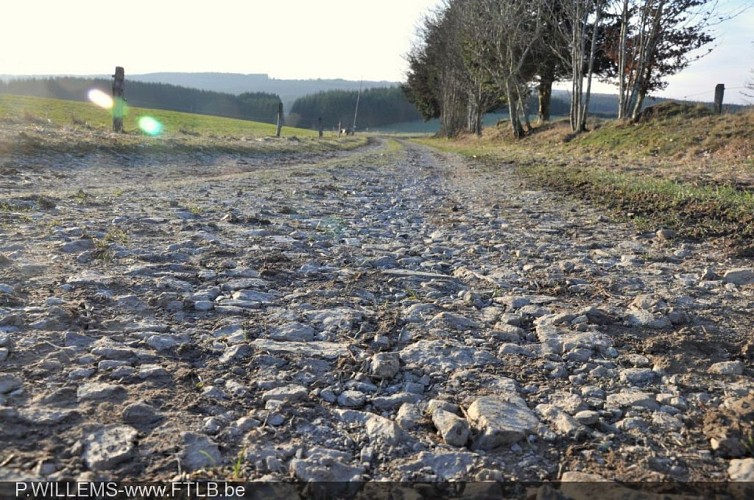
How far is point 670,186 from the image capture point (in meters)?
7.99

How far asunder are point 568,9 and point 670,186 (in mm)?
19576

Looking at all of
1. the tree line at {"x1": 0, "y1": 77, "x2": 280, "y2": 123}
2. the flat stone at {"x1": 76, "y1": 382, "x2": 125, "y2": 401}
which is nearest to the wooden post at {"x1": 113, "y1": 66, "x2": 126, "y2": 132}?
the flat stone at {"x1": 76, "y1": 382, "x2": 125, "y2": 401}

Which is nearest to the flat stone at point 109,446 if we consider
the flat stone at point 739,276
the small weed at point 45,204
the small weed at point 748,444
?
the small weed at point 748,444

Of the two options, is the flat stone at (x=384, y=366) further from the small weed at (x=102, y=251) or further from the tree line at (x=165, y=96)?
the tree line at (x=165, y=96)

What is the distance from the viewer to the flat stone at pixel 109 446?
1696mm

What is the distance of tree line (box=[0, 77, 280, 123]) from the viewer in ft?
343

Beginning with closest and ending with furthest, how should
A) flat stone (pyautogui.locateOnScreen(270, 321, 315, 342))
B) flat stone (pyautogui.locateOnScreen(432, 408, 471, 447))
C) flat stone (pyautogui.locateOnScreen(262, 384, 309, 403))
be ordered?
flat stone (pyautogui.locateOnScreen(432, 408, 471, 447)) < flat stone (pyautogui.locateOnScreen(262, 384, 309, 403)) < flat stone (pyautogui.locateOnScreen(270, 321, 315, 342))

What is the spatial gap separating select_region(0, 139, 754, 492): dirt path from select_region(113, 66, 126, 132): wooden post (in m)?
13.8

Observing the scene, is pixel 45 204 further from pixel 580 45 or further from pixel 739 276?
pixel 580 45

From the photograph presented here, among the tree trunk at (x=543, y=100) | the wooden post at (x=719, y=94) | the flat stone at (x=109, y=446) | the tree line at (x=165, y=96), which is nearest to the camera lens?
the flat stone at (x=109, y=446)

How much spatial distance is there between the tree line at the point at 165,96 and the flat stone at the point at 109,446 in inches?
4264

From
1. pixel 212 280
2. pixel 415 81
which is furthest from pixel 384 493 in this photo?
pixel 415 81

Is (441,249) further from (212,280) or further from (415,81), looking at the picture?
(415,81)

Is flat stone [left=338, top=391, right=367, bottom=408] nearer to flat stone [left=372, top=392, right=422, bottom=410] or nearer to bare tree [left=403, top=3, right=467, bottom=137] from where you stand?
flat stone [left=372, top=392, right=422, bottom=410]
